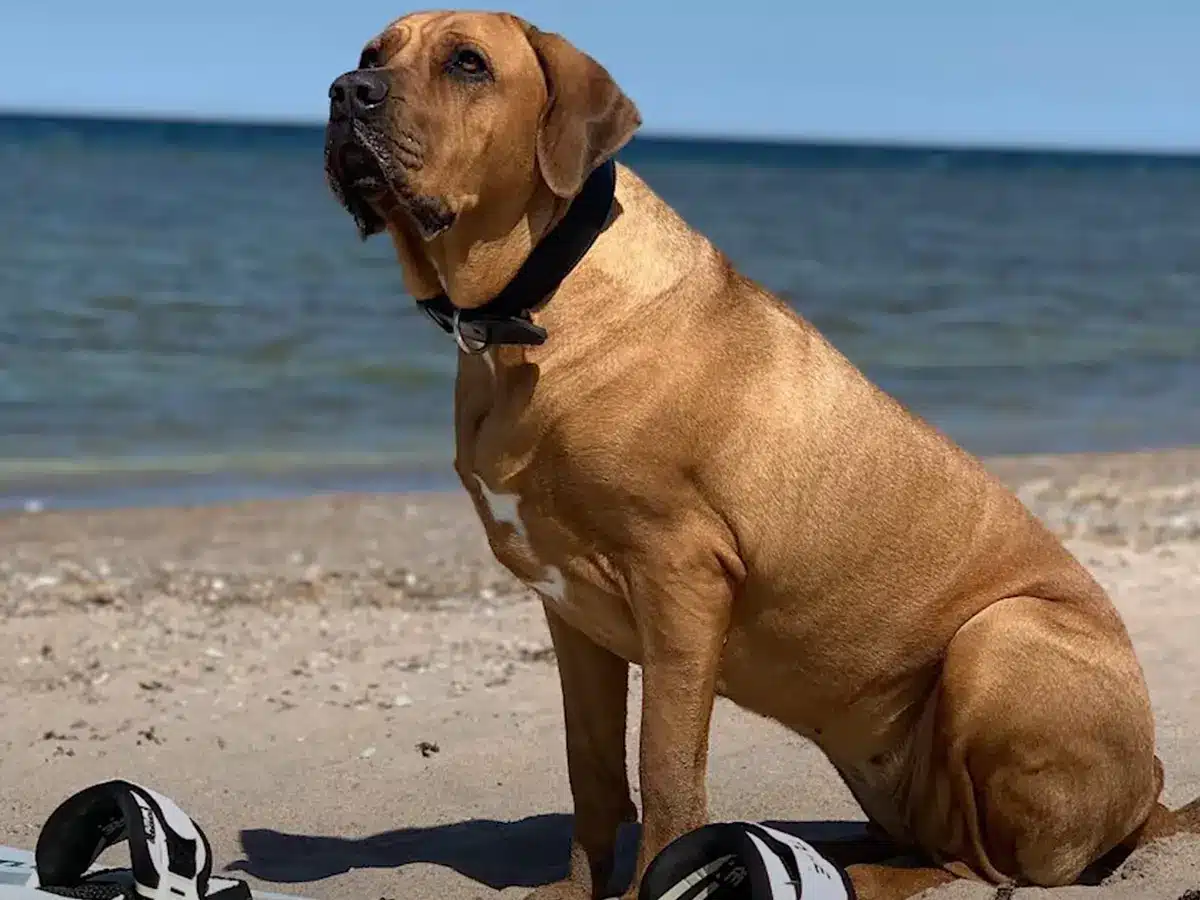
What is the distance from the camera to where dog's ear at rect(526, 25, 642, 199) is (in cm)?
383

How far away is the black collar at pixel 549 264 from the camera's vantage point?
395 centimetres

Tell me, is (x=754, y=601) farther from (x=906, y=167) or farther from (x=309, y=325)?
(x=906, y=167)

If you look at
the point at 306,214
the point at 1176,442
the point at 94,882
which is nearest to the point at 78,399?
the point at 1176,442

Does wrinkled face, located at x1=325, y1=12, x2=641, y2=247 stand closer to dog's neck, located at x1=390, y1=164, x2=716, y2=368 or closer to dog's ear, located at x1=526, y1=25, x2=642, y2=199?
dog's ear, located at x1=526, y1=25, x2=642, y2=199

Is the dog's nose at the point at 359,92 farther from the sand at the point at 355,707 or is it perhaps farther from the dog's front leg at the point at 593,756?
the sand at the point at 355,707

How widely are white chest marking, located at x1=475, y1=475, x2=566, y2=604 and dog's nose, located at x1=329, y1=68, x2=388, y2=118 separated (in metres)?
0.83

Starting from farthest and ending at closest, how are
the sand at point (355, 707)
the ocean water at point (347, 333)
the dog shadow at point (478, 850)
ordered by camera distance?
the ocean water at point (347, 333) → the sand at point (355, 707) → the dog shadow at point (478, 850)

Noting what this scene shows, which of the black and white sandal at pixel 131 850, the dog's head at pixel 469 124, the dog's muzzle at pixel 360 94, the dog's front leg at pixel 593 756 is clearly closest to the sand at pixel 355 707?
the dog's front leg at pixel 593 756

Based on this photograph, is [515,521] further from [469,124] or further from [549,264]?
[469,124]

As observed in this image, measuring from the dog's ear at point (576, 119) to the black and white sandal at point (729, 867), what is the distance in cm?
136

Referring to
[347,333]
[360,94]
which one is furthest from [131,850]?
[347,333]

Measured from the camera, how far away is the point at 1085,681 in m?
4.09

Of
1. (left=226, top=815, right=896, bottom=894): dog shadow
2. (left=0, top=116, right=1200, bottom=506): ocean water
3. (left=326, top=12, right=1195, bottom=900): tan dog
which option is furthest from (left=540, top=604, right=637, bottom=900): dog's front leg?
(left=0, top=116, right=1200, bottom=506): ocean water

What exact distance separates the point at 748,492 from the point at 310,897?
147 cm
